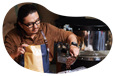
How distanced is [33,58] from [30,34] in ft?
0.55

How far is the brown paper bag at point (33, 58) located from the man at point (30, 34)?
0.11 ft

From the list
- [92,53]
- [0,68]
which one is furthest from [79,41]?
[0,68]

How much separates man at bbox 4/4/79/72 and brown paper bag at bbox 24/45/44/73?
0.03 metres

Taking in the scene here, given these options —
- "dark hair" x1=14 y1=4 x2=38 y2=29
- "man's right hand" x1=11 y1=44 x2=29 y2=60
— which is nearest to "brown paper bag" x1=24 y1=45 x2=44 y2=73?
"man's right hand" x1=11 y1=44 x2=29 y2=60

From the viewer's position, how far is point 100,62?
48.8 inches

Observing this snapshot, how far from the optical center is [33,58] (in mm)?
1143

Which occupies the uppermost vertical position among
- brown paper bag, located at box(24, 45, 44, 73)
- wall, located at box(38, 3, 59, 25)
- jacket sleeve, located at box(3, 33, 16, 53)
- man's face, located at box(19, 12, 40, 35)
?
wall, located at box(38, 3, 59, 25)

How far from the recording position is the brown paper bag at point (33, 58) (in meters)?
1.14

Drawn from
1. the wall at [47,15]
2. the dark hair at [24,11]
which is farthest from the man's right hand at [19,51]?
the wall at [47,15]

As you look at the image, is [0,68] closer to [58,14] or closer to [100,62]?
[58,14]

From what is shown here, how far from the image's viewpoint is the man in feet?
3.70

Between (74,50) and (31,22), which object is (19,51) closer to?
(31,22)

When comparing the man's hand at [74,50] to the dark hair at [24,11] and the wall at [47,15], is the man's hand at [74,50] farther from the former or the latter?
the dark hair at [24,11]

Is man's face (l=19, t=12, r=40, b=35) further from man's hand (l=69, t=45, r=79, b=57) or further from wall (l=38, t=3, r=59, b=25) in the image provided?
man's hand (l=69, t=45, r=79, b=57)
